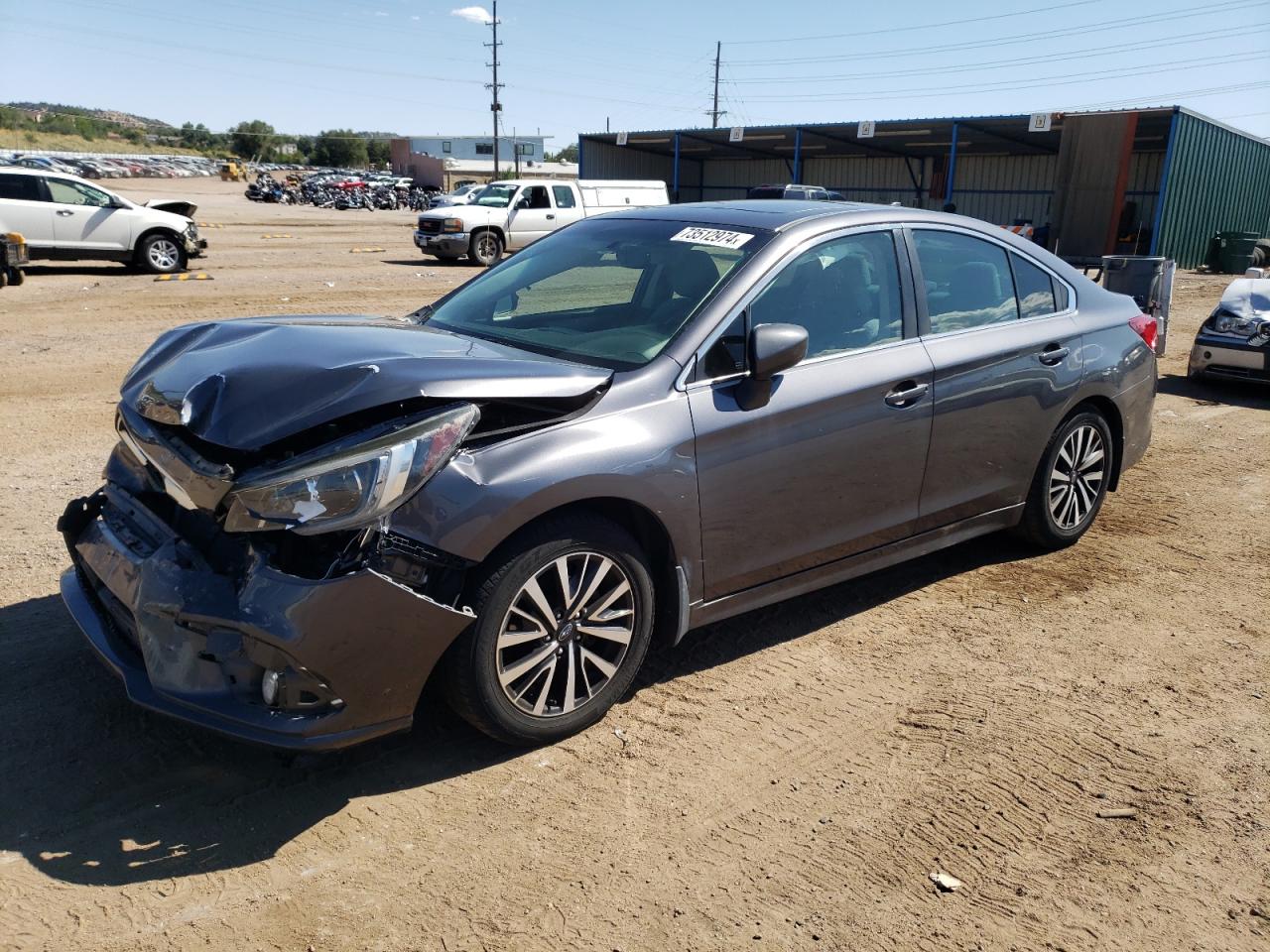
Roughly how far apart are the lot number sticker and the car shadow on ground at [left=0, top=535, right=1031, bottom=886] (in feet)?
5.64

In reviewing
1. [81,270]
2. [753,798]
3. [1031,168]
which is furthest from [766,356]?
[1031,168]

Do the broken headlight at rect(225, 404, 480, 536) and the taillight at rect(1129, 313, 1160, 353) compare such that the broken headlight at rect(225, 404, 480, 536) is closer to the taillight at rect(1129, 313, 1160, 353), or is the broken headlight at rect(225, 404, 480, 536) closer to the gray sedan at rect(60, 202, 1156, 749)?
the gray sedan at rect(60, 202, 1156, 749)

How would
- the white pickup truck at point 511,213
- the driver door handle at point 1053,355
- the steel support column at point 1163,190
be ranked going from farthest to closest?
the steel support column at point 1163,190, the white pickup truck at point 511,213, the driver door handle at point 1053,355

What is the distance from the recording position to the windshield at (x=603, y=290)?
3.94 metres

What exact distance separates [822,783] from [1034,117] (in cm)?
3379

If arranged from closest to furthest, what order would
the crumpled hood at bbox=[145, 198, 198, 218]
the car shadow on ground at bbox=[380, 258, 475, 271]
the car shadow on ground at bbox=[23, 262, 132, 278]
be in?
the car shadow on ground at bbox=[23, 262, 132, 278] < the crumpled hood at bbox=[145, 198, 198, 218] < the car shadow on ground at bbox=[380, 258, 475, 271]

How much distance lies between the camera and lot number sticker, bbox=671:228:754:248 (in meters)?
4.17

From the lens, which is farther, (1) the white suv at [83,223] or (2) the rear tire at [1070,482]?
(1) the white suv at [83,223]

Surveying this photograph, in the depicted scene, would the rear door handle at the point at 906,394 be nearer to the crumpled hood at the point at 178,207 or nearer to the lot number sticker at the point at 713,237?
the lot number sticker at the point at 713,237

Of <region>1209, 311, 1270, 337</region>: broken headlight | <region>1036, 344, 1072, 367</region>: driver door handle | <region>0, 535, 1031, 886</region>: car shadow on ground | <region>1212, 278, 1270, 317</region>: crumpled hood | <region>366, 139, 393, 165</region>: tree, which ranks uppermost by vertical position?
<region>366, 139, 393, 165</region>: tree

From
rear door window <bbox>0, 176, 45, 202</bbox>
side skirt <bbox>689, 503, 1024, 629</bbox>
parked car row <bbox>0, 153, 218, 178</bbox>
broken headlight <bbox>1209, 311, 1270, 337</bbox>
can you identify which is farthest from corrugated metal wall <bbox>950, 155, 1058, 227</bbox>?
parked car row <bbox>0, 153, 218, 178</bbox>

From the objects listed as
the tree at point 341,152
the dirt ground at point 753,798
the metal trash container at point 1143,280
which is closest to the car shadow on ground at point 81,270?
the dirt ground at point 753,798

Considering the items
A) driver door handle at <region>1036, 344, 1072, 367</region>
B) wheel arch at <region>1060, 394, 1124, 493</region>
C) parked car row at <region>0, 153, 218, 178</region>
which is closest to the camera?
driver door handle at <region>1036, 344, 1072, 367</region>

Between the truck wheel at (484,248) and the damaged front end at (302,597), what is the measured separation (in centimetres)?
2003
